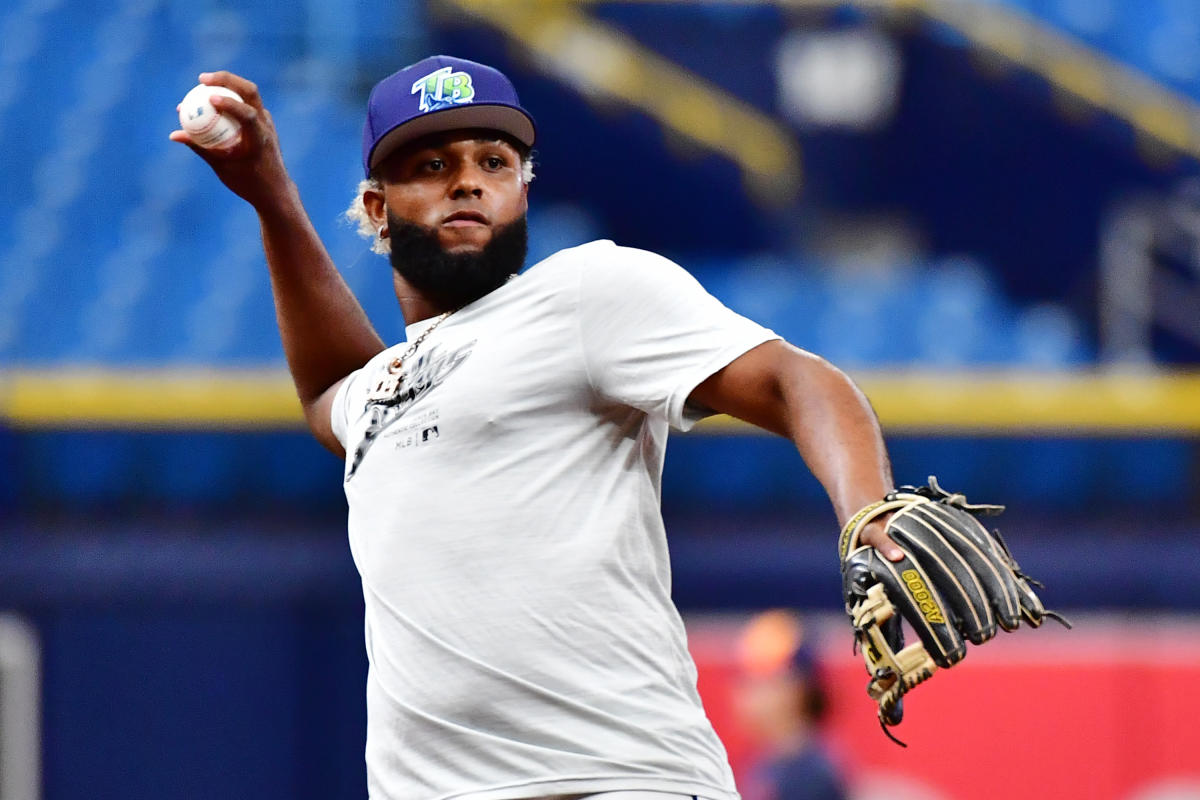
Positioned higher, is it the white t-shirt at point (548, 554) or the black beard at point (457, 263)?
the black beard at point (457, 263)

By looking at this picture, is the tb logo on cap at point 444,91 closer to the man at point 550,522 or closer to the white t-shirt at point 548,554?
the man at point 550,522

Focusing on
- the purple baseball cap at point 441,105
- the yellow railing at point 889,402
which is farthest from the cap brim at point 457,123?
the yellow railing at point 889,402

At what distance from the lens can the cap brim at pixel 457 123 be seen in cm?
242

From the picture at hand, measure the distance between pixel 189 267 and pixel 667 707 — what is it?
6306 millimetres

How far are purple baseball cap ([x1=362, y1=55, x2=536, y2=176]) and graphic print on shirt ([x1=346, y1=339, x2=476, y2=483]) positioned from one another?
32 cm

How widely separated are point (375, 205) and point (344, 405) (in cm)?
32

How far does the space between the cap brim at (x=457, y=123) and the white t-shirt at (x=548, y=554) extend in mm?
266

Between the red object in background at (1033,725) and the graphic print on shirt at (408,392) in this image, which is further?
the red object in background at (1033,725)

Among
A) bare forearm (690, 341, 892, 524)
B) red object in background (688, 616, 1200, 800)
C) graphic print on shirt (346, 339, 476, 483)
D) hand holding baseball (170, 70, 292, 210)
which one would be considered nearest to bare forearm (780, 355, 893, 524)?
bare forearm (690, 341, 892, 524)

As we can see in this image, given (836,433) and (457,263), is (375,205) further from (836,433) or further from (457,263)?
(836,433)

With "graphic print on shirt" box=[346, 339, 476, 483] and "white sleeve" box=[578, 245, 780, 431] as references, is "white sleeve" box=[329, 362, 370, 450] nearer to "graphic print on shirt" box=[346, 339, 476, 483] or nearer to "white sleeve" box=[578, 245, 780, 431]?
"graphic print on shirt" box=[346, 339, 476, 483]

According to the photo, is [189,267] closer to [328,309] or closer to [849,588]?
[328,309]

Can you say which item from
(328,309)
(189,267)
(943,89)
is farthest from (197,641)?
(943,89)

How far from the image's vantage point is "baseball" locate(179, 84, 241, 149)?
8.61ft
